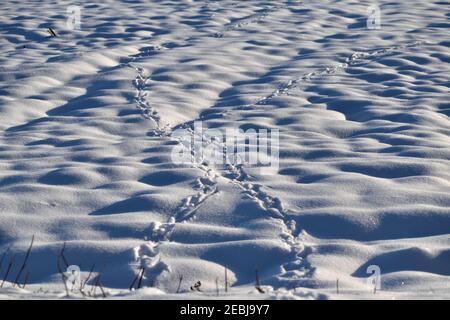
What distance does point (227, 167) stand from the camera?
4.25 meters

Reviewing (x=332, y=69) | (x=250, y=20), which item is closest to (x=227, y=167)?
(x=332, y=69)

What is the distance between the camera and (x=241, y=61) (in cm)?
738

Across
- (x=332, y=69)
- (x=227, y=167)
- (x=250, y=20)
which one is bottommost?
(x=227, y=167)

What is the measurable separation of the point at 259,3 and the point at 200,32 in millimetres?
2295

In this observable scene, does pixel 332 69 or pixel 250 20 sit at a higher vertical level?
pixel 250 20

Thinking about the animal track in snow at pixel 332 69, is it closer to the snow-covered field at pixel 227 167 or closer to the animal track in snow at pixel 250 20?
the snow-covered field at pixel 227 167

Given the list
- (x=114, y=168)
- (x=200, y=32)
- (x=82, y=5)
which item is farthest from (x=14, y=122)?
(x=82, y=5)

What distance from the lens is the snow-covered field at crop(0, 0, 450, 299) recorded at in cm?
290

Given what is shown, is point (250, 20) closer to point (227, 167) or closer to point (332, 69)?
point (332, 69)

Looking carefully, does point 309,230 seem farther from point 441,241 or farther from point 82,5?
point 82,5

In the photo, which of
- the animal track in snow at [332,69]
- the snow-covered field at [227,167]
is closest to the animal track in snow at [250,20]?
the snow-covered field at [227,167]

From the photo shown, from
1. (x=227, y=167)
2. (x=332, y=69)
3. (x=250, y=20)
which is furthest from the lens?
(x=250, y=20)

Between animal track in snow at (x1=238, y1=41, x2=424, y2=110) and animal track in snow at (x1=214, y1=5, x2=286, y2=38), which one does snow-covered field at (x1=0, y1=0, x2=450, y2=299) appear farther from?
animal track in snow at (x1=214, y1=5, x2=286, y2=38)

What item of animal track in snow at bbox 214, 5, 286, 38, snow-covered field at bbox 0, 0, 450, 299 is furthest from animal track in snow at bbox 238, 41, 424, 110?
animal track in snow at bbox 214, 5, 286, 38
